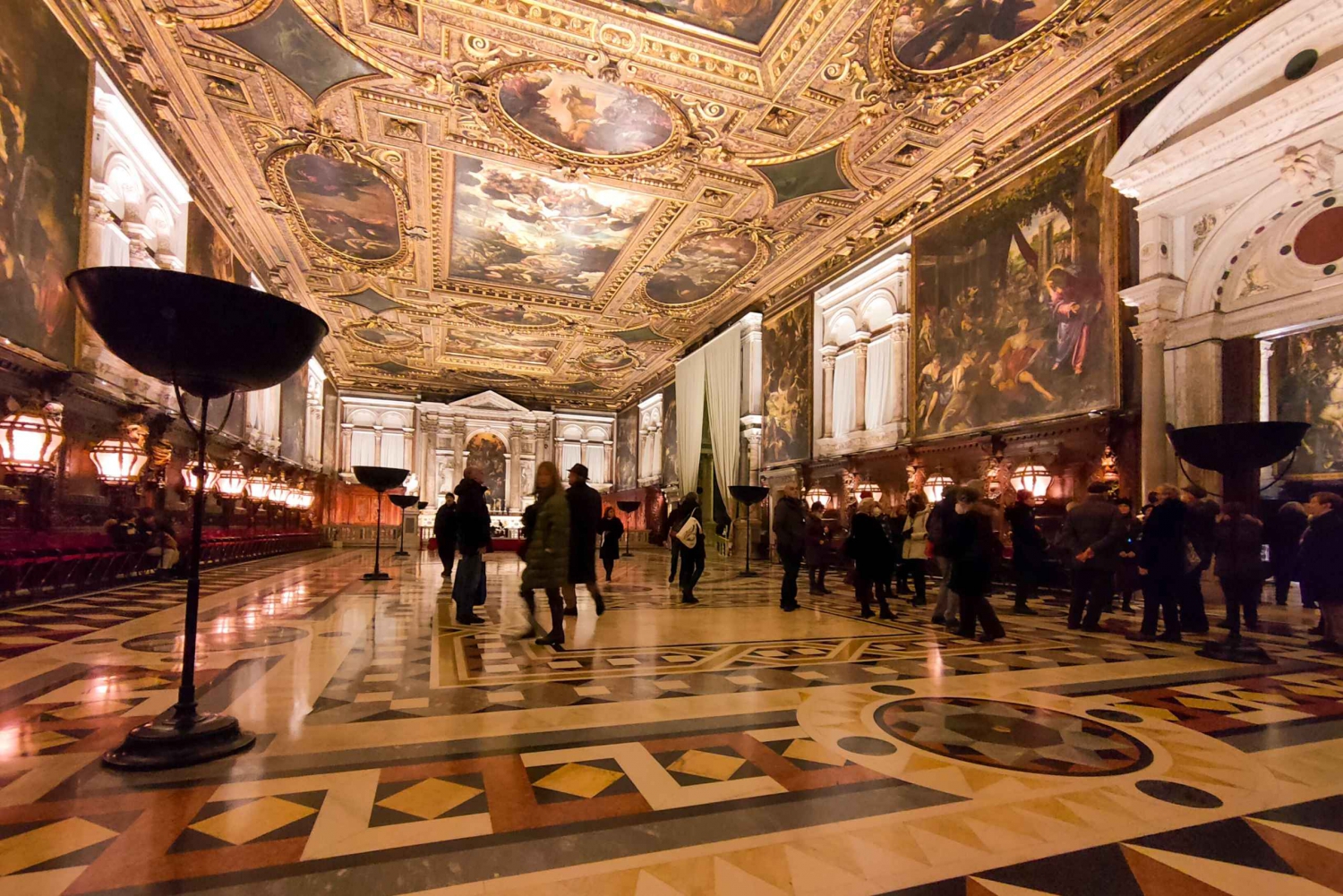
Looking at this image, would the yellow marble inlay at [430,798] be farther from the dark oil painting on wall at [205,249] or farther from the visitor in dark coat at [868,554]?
the dark oil painting on wall at [205,249]

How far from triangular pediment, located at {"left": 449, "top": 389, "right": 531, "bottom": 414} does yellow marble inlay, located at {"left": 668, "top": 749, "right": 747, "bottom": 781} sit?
31.6m

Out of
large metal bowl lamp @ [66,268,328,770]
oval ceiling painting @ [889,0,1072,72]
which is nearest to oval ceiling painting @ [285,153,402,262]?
oval ceiling painting @ [889,0,1072,72]

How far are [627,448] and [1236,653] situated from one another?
1153 inches

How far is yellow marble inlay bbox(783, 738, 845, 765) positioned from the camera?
9.26ft

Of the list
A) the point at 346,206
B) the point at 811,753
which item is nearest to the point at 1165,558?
the point at 811,753

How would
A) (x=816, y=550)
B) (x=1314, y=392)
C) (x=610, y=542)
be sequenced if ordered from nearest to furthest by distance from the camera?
(x=816, y=550), (x=1314, y=392), (x=610, y=542)

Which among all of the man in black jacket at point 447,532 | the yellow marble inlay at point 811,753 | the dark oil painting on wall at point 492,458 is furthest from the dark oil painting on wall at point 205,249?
the dark oil painting on wall at point 492,458

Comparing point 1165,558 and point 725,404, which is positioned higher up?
point 725,404

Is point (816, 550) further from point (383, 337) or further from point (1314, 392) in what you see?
point (383, 337)

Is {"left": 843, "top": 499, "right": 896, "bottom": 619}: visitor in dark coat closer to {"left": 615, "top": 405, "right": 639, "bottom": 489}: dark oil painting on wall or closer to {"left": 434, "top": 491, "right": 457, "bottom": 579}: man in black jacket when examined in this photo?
{"left": 434, "top": 491, "right": 457, "bottom": 579}: man in black jacket

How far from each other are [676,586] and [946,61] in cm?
858

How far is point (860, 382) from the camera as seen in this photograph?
1448 centimetres

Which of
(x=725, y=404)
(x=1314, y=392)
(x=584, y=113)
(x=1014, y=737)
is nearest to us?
(x=1014, y=737)

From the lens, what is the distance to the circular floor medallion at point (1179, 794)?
2.46 metres
